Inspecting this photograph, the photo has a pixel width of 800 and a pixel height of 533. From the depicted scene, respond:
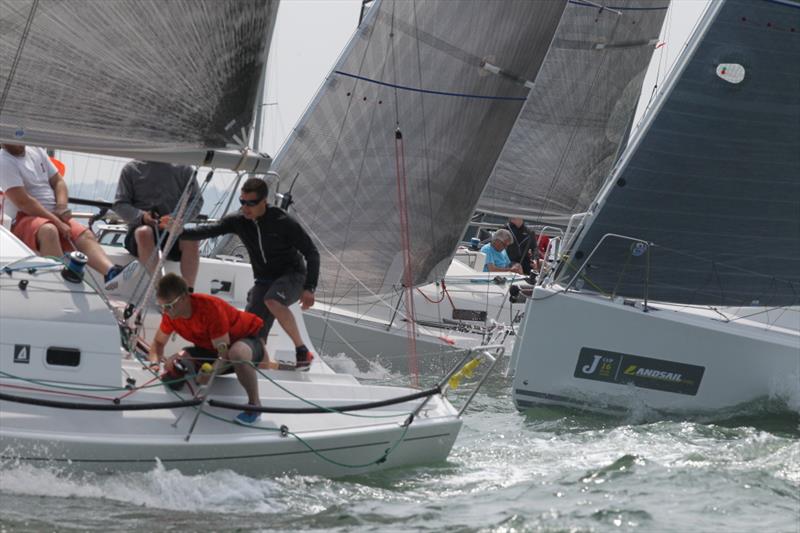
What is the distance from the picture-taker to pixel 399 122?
1305cm

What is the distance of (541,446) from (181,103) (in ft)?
10.9

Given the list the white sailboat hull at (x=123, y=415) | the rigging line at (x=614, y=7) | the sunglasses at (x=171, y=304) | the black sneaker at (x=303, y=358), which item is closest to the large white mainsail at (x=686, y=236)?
the black sneaker at (x=303, y=358)

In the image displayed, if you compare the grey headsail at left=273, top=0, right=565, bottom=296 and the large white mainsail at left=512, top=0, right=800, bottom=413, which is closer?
the large white mainsail at left=512, top=0, right=800, bottom=413

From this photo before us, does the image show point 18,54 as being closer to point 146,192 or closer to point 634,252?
point 146,192

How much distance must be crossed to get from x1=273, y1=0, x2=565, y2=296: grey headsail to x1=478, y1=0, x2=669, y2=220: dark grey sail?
345 centimetres

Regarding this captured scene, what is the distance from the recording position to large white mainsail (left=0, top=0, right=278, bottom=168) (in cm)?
674

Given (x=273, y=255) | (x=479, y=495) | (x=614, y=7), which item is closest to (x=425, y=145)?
(x=614, y=7)

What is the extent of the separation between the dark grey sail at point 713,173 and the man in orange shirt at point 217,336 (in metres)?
3.78

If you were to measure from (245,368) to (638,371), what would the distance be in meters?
4.12

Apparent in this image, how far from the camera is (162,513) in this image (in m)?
6.17

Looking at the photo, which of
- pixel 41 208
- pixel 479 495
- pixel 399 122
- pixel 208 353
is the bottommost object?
pixel 479 495

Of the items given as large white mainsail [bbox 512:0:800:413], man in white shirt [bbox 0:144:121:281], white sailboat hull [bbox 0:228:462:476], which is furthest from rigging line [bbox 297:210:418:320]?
white sailboat hull [bbox 0:228:462:476]

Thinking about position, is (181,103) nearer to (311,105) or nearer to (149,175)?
(149,175)

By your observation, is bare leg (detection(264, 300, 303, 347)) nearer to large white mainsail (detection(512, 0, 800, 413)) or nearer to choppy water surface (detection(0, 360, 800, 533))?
choppy water surface (detection(0, 360, 800, 533))
